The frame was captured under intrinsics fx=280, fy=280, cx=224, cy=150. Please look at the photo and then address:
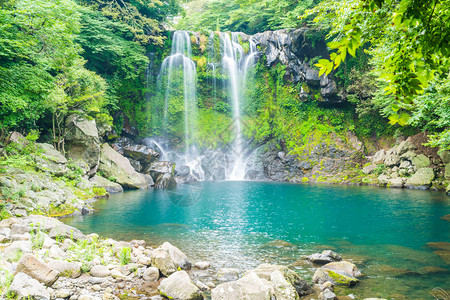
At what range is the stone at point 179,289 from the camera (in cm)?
527

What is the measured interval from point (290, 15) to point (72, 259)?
31.7m

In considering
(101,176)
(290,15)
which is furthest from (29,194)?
(290,15)

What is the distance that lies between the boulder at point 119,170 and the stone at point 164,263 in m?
16.4

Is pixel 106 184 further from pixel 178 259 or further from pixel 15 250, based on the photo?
pixel 178 259

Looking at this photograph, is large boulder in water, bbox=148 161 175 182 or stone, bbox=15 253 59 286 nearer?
stone, bbox=15 253 59 286

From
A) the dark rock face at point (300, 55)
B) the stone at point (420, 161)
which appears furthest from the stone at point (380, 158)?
the dark rock face at point (300, 55)

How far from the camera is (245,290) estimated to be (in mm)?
5023

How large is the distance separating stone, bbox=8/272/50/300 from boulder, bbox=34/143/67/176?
1193cm

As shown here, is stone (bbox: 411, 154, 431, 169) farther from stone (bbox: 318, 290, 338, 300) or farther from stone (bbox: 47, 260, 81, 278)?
stone (bbox: 47, 260, 81, 278)

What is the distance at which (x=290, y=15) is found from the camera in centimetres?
3069

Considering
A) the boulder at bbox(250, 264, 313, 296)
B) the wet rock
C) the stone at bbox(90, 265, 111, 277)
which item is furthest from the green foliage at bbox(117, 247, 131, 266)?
the wet rock

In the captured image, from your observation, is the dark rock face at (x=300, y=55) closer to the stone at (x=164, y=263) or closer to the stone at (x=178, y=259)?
the stone at (x=178, y=259)

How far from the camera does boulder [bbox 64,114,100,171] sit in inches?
780

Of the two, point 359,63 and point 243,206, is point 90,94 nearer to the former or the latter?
point 243,206
